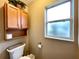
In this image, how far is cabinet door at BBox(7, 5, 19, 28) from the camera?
2029mm

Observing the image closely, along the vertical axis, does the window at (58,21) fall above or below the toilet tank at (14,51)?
above

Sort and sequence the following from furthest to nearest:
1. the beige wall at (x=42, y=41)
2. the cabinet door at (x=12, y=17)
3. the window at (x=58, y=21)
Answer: the cabinet door at (x=12, y=17) < the window at (x=58, y=21) < the beige wall at (x=42, y=41)

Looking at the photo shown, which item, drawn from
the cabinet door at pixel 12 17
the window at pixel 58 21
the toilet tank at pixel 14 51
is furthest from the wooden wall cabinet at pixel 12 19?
the window at pixel 58 21

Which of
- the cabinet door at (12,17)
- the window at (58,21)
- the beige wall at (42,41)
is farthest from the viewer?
the cabinet door at (12,17)

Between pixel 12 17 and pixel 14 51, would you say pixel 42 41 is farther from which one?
pixel 12 17

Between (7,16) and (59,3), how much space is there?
1.19m

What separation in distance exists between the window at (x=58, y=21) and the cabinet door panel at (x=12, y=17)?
31.7 inches

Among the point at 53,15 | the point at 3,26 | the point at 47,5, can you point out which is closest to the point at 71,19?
the point at 53,15

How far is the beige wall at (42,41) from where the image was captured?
1816 millimetres

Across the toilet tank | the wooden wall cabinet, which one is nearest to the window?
the wooden wall cabinet

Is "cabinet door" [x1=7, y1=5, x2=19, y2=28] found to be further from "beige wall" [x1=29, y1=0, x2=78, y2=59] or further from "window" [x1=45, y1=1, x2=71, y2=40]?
"window" [x1=45, y1=1, x2=71, y2=40]

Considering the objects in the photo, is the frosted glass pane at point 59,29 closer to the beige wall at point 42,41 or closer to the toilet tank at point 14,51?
the beige wall at point 42,41

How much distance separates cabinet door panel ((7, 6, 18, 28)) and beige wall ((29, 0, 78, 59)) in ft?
2.25

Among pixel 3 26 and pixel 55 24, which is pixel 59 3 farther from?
pixel 3 26
